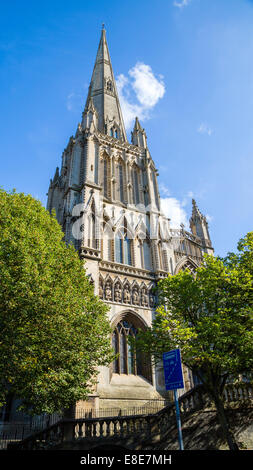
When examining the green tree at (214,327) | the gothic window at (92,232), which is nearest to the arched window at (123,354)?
the gothic window at (92,232)

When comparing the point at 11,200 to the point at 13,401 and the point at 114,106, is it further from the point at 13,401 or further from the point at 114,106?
the point at 114,106

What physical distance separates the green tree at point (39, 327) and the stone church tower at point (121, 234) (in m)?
5.15

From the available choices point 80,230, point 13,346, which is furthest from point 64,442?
point 80,230

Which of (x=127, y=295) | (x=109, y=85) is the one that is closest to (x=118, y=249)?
(x=127, y=295)

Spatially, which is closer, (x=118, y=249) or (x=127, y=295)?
(x=127, y=295)

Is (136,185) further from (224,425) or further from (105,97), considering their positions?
(224,425)

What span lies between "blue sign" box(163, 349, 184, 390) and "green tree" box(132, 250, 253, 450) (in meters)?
5.04

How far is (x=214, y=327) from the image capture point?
1182cm

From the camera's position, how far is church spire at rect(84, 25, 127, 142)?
3450cm

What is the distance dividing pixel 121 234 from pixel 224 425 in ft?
52.5

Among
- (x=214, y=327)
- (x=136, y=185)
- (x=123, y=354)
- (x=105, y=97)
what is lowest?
(x=214, y=327)

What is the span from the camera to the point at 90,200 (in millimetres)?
23141

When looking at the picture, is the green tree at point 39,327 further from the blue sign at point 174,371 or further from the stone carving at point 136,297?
the stone carving at point 136,297

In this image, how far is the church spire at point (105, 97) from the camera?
3450cm
